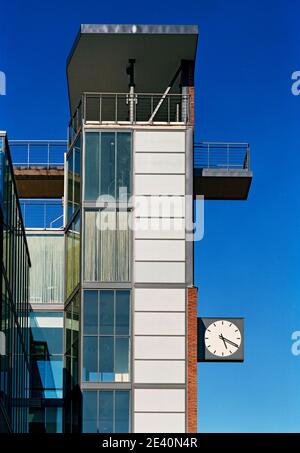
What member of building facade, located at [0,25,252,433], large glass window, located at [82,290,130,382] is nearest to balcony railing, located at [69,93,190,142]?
building facade, located at [0,25,252,433]

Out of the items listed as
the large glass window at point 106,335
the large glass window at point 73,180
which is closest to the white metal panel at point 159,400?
the large glass window at point 106,335

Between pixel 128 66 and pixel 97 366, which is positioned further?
pixel 128 66

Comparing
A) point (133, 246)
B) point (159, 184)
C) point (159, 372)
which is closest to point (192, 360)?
point (159, 372)

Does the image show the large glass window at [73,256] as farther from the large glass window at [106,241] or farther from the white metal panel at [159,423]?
the white metal panel at [159,423]

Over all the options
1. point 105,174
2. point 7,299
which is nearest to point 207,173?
point 105,174

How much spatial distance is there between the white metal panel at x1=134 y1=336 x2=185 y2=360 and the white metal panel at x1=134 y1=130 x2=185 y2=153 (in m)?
7.77

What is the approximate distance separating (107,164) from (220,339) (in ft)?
27.4

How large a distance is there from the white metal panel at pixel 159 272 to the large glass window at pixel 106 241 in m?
0.58

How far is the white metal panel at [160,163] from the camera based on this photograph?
57406 millimetres

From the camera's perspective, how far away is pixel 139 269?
56.5m
